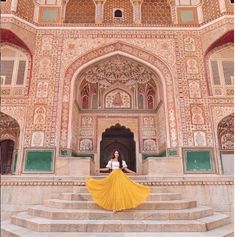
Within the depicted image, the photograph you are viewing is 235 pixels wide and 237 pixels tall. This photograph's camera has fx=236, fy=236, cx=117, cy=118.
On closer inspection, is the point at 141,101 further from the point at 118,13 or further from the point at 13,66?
the point at 13,66

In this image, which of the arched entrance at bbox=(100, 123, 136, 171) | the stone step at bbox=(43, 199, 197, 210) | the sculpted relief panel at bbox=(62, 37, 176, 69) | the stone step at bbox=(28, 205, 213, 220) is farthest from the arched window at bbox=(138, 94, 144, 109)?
the stone step at bbox=(28, 205, 213, 220)

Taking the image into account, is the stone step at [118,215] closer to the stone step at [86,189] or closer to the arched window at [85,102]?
the stone step at [86,189]

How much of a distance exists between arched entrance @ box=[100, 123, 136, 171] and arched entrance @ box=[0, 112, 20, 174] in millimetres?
3494

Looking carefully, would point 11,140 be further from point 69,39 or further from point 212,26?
point 212,26

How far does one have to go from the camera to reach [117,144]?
1039cm

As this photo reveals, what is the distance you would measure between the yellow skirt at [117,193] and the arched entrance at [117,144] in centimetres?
591

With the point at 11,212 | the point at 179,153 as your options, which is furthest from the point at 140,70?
the point at 11,212

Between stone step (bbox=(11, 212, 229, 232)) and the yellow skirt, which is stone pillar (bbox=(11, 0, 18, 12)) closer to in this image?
the yellow skirt

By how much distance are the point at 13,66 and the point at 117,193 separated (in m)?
6.59

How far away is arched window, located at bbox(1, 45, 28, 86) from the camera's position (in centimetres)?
824

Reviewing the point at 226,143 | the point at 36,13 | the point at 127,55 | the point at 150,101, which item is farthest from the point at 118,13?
the point at 226,143

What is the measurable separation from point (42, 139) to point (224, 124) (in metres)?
6.18

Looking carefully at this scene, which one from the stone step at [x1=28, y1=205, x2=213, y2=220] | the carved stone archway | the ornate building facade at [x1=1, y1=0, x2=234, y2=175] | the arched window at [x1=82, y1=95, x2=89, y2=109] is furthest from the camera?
the arched window at [x1=82, y1=95, x2=89, y2=109]

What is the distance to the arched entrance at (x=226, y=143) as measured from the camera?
7.84 metres
